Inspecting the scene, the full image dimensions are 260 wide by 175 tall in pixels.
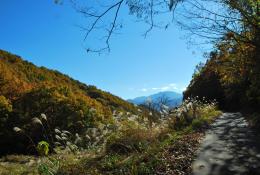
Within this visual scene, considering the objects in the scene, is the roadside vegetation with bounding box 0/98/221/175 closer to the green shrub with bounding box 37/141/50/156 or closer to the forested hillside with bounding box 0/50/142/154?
the green shrub with bounding box 37/141/50/156

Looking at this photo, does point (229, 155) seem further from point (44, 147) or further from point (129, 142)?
point (44, 147)

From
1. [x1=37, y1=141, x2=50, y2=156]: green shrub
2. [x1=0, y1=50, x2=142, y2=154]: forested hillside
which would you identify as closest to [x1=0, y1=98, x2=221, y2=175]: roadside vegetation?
[x1=37, y1=141, x2=50, y2=156]: green shrub

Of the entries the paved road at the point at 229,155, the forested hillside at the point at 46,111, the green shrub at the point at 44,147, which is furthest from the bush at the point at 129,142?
the forested hillside at the point at 46,111

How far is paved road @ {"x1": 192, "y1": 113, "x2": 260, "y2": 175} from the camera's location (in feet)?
31.0

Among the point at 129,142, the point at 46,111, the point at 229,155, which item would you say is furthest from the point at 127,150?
the point at 46,111

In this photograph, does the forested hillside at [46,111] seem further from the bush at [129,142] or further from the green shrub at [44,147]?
the green shrub at [44,147]

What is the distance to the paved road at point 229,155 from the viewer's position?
9.45 m

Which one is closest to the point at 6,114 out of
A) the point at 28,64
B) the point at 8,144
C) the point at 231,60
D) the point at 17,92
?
the point at 8,144

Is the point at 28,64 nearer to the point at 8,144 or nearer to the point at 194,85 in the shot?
the point at 194,85

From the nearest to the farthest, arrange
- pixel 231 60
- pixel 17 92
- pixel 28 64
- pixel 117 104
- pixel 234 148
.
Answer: pixel 234 148, pixel 231 60, pixel 17 92, pixel 28 64, pixel 117 104

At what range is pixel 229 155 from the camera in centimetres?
1112

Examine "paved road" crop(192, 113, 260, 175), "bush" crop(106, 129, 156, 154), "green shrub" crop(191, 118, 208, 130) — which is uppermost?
"green shrub" crop(191, 118, 208, 130)

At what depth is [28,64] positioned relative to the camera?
51250 mm

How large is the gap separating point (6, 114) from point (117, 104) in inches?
1173
